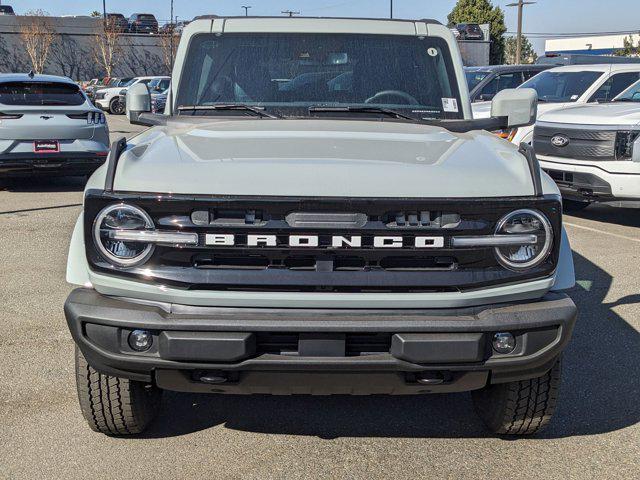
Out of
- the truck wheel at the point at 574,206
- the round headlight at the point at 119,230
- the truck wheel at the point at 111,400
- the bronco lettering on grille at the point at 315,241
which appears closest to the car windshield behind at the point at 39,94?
the truck wheel at the point at 574,206

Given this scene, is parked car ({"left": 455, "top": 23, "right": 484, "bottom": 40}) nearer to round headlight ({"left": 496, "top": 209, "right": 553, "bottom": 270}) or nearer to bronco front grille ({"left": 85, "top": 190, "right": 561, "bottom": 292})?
round headlight ({"left": 496, "top": 209, "right": 553, "bottom": 270})

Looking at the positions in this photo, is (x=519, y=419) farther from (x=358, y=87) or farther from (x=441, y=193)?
(x=358, y=87)

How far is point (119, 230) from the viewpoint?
2957mm

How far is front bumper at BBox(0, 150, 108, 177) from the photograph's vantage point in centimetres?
1056

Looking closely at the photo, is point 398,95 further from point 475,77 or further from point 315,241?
point 475,77

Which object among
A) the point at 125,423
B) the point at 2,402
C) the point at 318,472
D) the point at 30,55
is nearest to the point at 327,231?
the point at 318,472

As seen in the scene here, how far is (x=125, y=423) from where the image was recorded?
137 inches

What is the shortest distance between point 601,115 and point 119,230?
23.4 ft

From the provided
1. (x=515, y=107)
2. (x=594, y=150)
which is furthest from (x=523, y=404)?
(x=594, y=150)

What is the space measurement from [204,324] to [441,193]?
980 millimetres

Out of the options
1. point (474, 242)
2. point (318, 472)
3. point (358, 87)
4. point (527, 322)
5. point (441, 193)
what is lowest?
point (318, 472)

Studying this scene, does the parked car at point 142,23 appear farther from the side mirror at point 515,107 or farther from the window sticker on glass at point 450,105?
the side mirror at point 515,107

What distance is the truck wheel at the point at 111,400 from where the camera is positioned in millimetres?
3361

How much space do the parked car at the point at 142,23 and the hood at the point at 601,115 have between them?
182 feet
